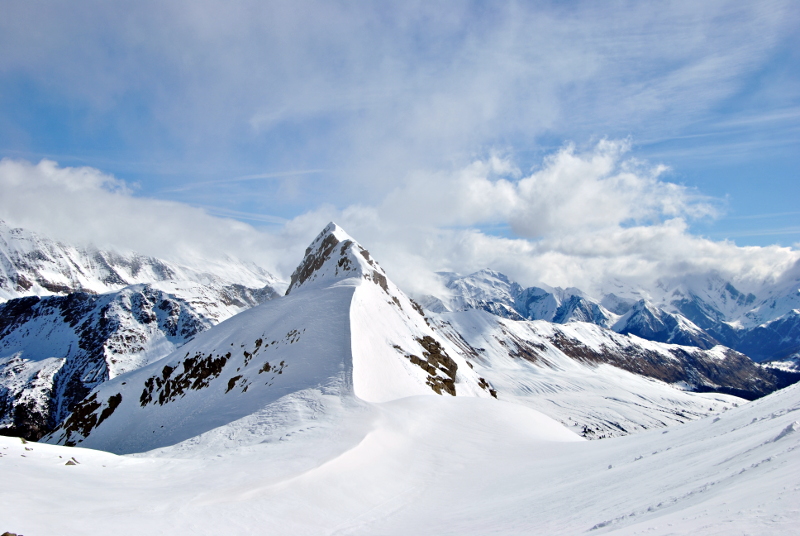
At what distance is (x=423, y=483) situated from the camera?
19969 mm

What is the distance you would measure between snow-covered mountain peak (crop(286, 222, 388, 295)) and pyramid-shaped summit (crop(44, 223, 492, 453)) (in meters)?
2.52

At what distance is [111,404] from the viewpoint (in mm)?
60688

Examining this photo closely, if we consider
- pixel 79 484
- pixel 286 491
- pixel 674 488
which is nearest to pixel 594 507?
pixel 674 488

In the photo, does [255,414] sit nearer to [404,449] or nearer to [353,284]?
[404,449]

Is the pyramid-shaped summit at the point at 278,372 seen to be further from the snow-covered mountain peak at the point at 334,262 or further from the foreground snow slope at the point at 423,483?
the foreground snow slope at the point at 423,483

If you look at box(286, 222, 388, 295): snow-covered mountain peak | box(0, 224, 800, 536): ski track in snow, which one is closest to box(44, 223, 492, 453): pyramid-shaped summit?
box(0, 224, 800, 536): ski track in snow

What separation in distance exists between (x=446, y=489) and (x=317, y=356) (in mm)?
24949

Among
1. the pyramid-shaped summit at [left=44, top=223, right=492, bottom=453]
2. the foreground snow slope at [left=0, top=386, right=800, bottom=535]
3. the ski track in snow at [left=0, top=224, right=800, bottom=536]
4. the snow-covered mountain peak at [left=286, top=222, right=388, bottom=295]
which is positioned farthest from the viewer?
the snow-covered mountain peak at [left=286, top=222, right=388, bottom=295]

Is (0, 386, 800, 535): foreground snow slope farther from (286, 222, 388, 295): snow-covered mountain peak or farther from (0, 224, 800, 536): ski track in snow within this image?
(286, 222, 388, 295): snow-covered mountain peak

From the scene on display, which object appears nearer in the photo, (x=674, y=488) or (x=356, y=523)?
(x=674, y=488)

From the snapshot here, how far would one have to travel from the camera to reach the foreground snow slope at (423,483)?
8727 millimetres

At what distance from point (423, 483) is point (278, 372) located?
81.0 feet

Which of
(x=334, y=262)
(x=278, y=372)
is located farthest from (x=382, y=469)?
(x=334, y=262)

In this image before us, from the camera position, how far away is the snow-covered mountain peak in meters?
77.0
